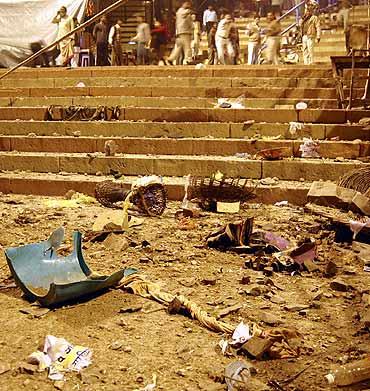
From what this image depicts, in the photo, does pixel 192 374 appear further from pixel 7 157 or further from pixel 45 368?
pixel 7 157

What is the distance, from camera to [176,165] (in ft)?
27.5

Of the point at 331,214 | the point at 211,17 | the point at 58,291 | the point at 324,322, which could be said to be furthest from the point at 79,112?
the point at 211,17

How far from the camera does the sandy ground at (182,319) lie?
3.35 meters

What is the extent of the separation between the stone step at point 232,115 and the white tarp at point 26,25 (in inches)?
293

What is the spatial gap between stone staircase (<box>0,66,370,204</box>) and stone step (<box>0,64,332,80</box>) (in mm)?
24

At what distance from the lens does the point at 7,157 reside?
8977 millimetres

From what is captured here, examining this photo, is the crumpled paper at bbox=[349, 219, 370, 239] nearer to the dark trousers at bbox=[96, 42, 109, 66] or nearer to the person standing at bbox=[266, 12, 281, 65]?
the person standing at bbox=[266, 12, 281, 65]

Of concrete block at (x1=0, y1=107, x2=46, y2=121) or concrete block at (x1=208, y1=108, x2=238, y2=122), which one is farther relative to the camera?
concrete block at (x1=0, y1=107, x2=46, y2=121)

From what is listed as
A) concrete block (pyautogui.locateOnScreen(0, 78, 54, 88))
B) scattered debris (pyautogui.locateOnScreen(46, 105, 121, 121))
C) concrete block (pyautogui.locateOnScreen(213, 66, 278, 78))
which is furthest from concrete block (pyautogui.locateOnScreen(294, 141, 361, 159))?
concrete block (pyautogui.locateOnScreen(0, 78, 54, 88))

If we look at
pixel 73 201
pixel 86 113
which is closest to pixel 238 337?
pixel 73 201

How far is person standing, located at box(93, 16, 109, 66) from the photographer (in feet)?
56.3

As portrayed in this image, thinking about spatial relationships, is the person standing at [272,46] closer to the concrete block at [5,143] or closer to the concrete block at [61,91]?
the concrete block at [61,91]

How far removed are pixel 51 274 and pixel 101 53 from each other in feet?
44.2

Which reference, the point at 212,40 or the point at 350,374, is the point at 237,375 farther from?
the point at 212,40
